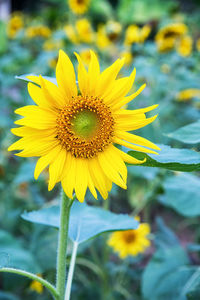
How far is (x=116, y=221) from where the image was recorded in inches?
35.4

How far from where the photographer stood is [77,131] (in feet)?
2.52

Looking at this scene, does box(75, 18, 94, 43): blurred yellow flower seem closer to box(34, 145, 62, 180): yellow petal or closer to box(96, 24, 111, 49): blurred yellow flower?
box(96, 24, 111, 49): blurred yellow flower

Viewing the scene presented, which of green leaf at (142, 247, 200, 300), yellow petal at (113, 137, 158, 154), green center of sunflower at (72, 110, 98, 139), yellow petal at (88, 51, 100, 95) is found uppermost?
yellow petal at (88, 51, 100, 95)

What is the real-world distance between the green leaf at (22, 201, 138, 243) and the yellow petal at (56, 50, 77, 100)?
33 cm

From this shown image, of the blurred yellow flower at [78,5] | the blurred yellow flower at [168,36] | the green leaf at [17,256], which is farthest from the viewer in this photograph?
the blurred yellow flower at [78,5]

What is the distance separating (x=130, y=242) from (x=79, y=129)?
37.1 inches

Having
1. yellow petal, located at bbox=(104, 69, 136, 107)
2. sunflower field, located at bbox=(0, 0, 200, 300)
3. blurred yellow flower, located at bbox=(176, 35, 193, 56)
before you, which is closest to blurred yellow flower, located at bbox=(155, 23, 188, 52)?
sunflower field, located at bbox=(0, 0, 200, 300)

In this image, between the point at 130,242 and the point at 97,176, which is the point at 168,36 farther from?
the point at 97,176

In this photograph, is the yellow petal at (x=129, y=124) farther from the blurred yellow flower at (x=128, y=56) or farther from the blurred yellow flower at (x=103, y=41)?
the blurred yellow flower at (x=103, y=41)

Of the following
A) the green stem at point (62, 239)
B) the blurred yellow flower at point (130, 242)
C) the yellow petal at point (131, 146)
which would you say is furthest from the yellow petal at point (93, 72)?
the blurred yellow flower at point (130, 242)

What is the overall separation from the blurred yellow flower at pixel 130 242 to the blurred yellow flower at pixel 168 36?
54.4 inches

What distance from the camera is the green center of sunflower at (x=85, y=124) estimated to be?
76cm

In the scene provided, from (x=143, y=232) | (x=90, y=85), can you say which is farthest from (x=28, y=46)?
(x=90, y=85)

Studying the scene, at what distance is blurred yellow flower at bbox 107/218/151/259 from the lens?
154 cm
